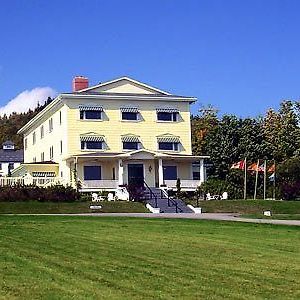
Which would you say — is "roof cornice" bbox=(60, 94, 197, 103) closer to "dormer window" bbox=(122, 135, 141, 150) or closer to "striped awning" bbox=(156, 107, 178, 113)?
"striped awning" bbox=(156, 107, 178, 113)

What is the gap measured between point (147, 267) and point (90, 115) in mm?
45083

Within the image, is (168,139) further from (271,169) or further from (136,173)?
(271,169)

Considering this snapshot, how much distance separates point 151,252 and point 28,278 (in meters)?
4.49

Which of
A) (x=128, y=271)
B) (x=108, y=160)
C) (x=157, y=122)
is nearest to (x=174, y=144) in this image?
(x=157, y=122)

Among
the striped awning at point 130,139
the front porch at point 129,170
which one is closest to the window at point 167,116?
the striped awning at point 130,139

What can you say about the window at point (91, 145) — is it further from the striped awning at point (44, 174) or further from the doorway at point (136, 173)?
the striped awning at point (44, 174)

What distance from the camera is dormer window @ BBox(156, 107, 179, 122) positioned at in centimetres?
5800

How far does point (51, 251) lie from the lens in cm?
1434

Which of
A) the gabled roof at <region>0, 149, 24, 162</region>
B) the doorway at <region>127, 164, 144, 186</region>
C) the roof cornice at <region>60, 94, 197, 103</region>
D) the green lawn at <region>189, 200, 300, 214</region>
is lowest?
the green lawn at <region>189, 200, 300, 214</region>

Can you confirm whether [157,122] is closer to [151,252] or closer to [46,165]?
[46,165]

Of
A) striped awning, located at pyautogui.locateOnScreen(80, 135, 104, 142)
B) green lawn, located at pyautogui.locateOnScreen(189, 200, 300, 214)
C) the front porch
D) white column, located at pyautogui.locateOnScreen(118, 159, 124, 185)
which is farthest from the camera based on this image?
striped awning, located at pyautogui.locateOnScreen(80, 135, 104, 142)

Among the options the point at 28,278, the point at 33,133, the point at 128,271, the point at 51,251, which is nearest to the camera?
the point at 28,278

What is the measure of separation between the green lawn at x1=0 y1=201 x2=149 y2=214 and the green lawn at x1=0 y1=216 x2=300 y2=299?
21530mm

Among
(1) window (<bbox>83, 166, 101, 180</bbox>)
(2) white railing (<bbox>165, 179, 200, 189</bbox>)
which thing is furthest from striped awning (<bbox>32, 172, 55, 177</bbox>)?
(2) white railing (<bbox>165, 179, 200, 189</bbox>)
